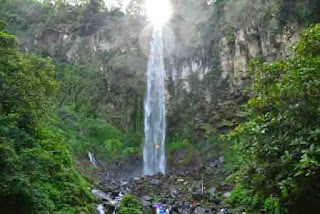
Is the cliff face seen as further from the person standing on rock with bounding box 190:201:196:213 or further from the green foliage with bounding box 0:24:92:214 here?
the green foliage with bounding box 0:24:92:214

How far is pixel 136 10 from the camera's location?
35.2 meters

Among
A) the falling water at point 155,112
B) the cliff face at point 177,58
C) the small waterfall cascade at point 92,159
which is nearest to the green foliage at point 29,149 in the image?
the small waterfall cascade at point 92,159

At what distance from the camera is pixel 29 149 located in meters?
7.30

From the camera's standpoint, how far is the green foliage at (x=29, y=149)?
224 inches

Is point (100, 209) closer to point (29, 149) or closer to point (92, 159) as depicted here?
point (29, 149)

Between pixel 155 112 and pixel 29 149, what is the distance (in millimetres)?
19625

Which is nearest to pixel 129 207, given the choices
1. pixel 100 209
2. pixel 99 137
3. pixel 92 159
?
pixel 100 209

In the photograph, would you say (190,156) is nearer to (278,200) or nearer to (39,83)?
(39,83)

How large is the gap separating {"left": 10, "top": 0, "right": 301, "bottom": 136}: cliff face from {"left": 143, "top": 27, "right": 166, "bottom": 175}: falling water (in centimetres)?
71

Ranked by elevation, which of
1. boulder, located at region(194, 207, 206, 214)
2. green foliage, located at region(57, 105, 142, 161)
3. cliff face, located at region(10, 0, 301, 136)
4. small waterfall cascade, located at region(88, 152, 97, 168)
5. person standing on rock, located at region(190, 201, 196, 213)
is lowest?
boulder, located at region(194, 207, 206, 214)

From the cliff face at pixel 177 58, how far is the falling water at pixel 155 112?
711 millimetres

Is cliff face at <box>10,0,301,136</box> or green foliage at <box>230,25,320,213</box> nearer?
green foliage at <box>230,25,320,213</box>

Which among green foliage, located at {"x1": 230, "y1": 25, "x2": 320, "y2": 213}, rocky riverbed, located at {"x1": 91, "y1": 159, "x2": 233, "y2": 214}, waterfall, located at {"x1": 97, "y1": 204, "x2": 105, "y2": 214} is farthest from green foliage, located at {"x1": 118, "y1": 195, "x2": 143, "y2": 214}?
green foliage, located at {"x1": 230, "y1": 25, "x2": 320, "y2": 213}

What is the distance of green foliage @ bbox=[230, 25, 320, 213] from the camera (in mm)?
4918
